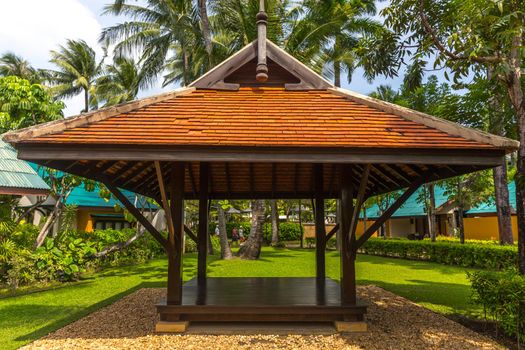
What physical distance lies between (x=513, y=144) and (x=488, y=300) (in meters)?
2.69

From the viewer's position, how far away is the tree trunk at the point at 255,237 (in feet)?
62.6

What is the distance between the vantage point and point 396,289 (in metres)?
Result: 11.0

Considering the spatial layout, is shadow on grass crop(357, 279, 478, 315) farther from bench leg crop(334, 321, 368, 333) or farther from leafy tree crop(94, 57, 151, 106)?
leafy tree crop(94, 57, 151, 106)

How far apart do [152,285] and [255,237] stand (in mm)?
8229

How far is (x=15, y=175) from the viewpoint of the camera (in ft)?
39.2

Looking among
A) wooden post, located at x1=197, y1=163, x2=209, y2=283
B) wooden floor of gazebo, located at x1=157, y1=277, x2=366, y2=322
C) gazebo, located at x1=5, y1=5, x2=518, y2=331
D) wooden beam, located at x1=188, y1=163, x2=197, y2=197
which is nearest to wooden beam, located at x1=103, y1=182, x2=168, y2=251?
gazebo, located at x1=5, y1=5, x2=518, y2=331

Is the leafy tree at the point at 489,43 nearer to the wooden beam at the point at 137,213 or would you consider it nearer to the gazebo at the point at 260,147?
the gazebo at the point at 260,147

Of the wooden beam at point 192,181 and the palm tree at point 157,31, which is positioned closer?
the wooden beam at point 192,181

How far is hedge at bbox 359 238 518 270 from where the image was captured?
Result: 15234 millimetres

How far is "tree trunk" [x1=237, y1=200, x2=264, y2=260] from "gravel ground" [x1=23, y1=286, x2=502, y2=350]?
11.5 meters

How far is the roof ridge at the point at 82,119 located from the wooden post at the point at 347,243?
3.56 m

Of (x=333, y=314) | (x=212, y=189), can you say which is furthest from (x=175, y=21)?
(x=333, y=314)

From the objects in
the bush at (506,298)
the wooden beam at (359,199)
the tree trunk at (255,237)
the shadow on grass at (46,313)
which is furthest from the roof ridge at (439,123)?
the tree trunk at (255,237)

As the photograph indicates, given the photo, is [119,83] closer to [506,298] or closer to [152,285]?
[152,285]
